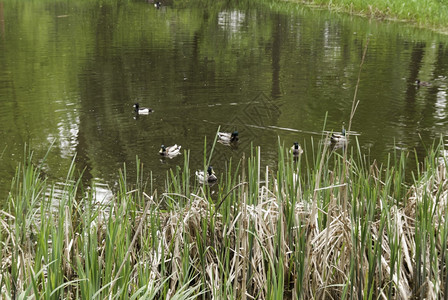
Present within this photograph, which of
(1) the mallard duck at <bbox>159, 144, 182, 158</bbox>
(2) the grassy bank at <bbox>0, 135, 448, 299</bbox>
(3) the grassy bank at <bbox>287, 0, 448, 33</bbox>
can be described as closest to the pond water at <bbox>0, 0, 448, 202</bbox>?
(1) the mallard duck at <bbox>159, 144, 182, 158</bbox>

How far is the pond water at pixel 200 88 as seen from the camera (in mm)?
10672

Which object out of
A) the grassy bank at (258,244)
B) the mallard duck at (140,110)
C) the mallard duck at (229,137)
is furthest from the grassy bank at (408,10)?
the grassy bank at (258,244)

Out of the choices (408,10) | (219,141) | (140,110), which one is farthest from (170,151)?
(408,10)

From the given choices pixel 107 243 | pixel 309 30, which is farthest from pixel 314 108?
pixel 309 30

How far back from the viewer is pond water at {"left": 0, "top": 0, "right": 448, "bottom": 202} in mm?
10672

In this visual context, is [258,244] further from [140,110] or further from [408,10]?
[408,10]

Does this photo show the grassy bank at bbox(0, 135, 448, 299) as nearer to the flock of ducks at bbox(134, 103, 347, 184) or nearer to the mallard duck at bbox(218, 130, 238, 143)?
the flock of ducks at bbox(134, 103, 347, 184)

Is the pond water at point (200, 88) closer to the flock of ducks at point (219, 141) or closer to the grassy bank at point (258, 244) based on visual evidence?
the flock of ducks at point (219, 141)

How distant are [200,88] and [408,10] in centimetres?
1387

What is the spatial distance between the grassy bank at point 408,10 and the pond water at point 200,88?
0.83 metres

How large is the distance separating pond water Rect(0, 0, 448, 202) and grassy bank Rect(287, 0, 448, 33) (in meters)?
0.83

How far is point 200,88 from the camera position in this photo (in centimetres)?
1473

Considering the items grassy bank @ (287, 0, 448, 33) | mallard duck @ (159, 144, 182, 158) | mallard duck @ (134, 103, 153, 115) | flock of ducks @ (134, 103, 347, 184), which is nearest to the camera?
flock of ducks @ (134, 103, 347, 184)

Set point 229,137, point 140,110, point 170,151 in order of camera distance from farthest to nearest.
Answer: point 140,110 → point 229,137 → point 170,151
